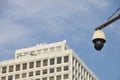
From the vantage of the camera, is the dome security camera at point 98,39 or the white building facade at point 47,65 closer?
the dome security camera at point 98,39

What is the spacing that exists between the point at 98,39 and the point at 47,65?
6007 inches

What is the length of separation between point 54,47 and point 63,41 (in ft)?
17.9

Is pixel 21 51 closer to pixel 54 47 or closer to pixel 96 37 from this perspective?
pixel 54 47

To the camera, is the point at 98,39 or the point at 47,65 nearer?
the point at 98,39

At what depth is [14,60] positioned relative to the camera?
178 meters

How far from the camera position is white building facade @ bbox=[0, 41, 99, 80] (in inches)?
6506

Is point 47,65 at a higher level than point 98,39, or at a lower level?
higher

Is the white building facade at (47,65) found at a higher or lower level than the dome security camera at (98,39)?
higher

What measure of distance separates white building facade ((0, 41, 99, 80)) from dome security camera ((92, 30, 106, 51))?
14520 centimetres

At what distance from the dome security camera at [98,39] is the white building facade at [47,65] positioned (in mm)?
145203

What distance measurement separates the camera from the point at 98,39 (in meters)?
17.2

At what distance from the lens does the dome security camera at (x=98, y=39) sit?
17.1 metres

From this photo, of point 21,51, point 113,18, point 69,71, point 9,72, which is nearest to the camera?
point 113,18

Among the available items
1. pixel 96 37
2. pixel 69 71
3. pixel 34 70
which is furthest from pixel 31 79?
pixel 96 37
